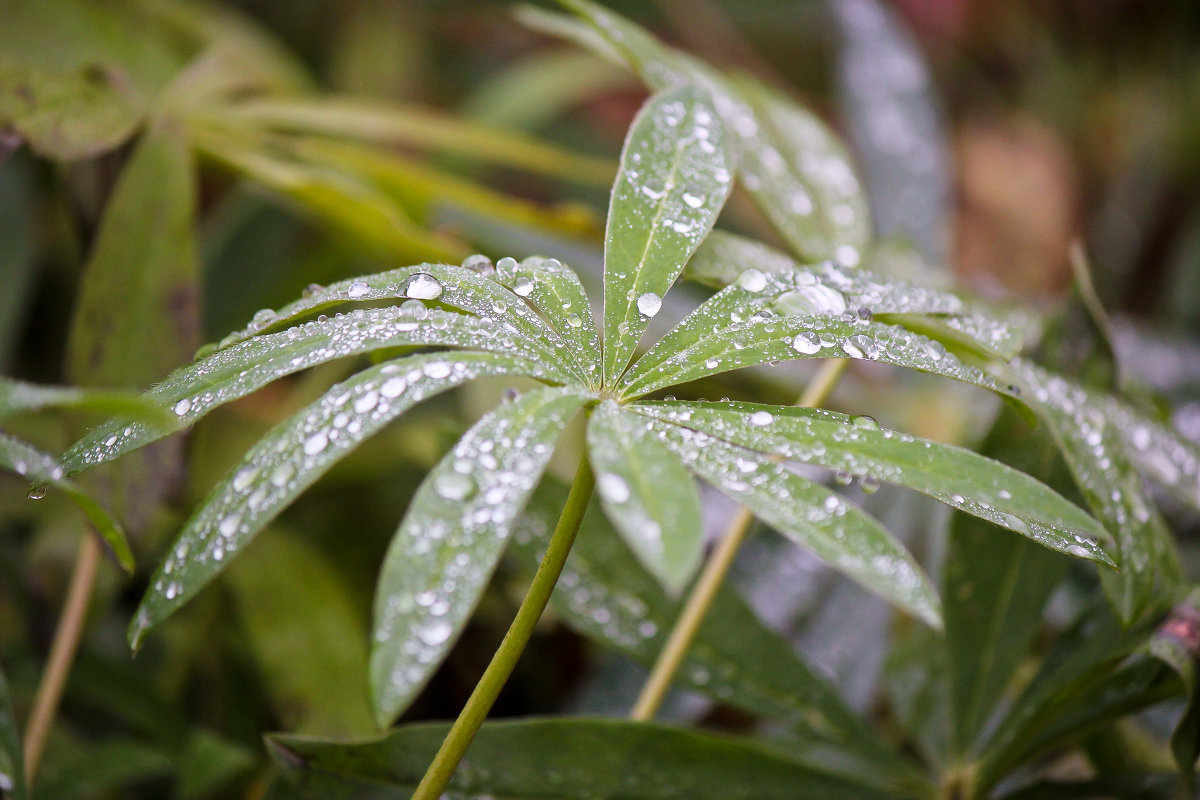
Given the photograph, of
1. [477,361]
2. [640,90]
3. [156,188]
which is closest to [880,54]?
[156,188]

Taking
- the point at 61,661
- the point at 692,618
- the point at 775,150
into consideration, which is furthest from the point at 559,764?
the point at 775,150

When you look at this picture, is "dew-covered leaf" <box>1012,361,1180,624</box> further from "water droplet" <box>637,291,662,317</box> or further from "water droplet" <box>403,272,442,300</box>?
"water droplet" <box>403,272,442,300</box>

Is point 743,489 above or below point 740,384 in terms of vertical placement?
above

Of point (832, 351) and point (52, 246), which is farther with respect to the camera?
point (52, 246)

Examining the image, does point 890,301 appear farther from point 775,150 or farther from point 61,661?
point 61,661

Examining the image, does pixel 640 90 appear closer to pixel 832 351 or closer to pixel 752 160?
pixel 752 160

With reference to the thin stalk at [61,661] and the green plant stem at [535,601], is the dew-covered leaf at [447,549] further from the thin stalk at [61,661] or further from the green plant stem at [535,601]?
the thin stalk at [61,661]
